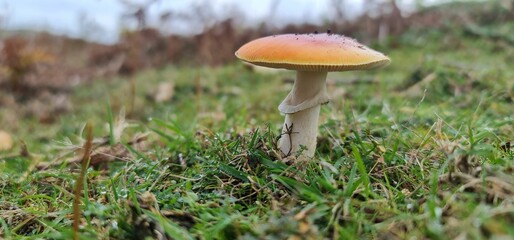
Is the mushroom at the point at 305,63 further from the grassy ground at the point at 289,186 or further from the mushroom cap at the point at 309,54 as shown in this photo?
the grassy ground at the point at 289,186

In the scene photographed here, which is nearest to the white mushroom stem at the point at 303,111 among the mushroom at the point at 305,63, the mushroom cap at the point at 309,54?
the mushroom at the point at 305,63

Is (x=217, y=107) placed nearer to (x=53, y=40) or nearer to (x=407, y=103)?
(x=407, y=103)

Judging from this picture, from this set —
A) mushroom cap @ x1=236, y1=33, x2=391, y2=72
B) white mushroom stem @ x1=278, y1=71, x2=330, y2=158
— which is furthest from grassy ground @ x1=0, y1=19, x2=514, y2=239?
mushroom cap @ x1=236, y1=33, x2=391, y2=72

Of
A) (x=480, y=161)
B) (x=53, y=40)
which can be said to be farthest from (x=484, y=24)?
(x=53, y=40)

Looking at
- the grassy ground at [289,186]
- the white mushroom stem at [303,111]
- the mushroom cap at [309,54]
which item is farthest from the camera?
the white mushroom stem at [303,111]

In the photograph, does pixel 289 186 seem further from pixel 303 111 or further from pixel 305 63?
pixel 303 111

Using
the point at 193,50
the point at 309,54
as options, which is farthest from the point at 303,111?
the point at 193,50
